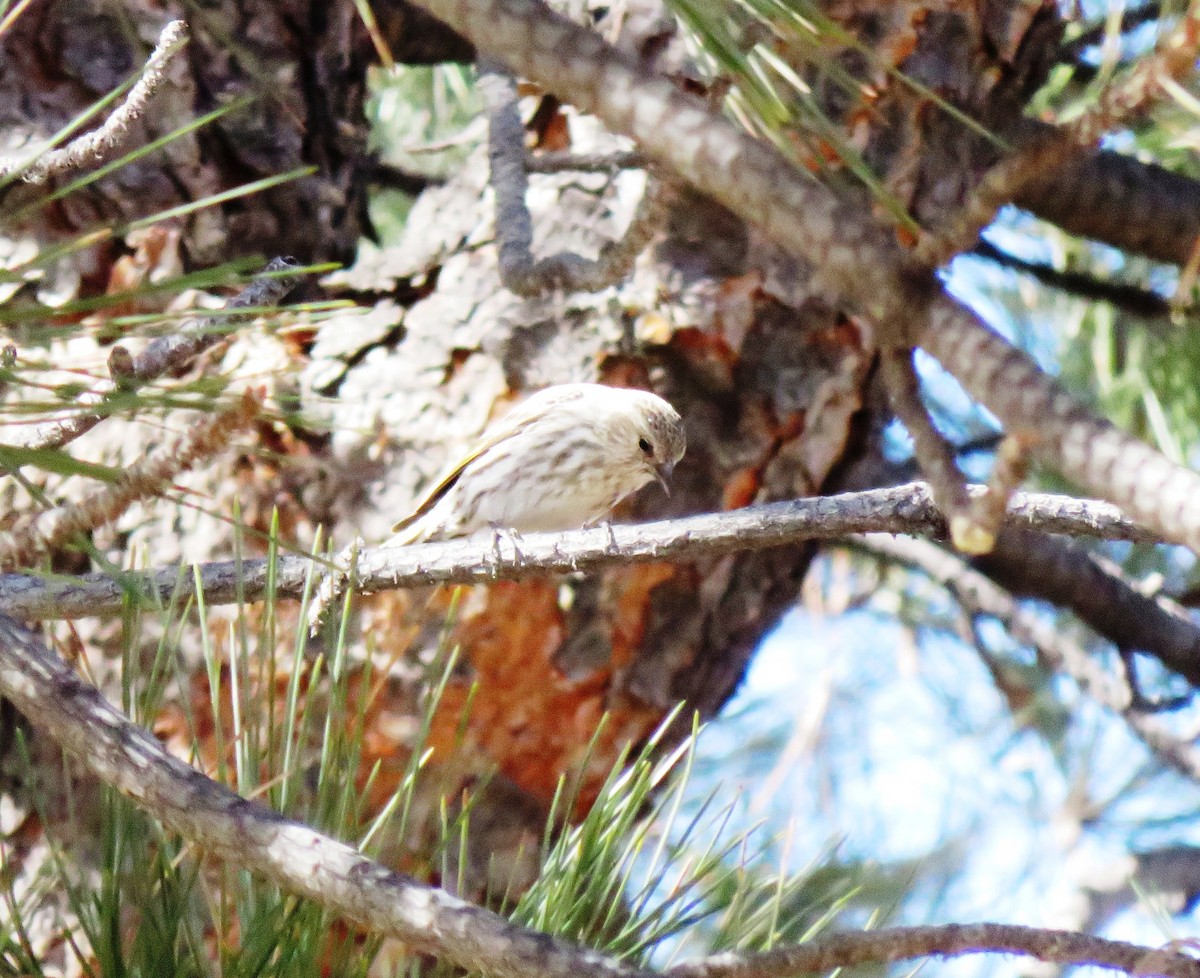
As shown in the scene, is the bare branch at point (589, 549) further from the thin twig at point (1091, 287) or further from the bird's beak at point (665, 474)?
the thin twig at point (1091, 287)

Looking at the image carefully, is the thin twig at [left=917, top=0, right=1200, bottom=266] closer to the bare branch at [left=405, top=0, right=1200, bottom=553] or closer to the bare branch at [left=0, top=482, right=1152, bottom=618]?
the bare branch at [left=405, top=0, right=1200, bottom=553]

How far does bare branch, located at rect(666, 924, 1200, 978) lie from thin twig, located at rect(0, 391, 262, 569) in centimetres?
90

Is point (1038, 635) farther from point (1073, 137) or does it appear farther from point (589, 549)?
point (1073, 137)

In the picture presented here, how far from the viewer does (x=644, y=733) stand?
9.54ft

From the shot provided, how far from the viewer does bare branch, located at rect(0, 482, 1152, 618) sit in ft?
6.19

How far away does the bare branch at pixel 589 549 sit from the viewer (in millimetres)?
1886

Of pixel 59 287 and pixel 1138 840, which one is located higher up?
pixel 59 287

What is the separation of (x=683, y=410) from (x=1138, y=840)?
2.62 m

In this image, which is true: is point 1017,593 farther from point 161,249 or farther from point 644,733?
point 161,249

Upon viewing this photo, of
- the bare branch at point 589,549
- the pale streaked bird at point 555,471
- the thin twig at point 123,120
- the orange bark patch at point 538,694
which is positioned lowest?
the orange bark patch at point 538,694

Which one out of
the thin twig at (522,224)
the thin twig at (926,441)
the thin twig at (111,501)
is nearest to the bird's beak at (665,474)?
the thin twig at (522,224)

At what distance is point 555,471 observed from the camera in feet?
12.4

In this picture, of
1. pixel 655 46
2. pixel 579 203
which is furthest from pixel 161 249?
pixel 655 46

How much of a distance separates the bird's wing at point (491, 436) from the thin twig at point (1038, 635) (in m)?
0.84
